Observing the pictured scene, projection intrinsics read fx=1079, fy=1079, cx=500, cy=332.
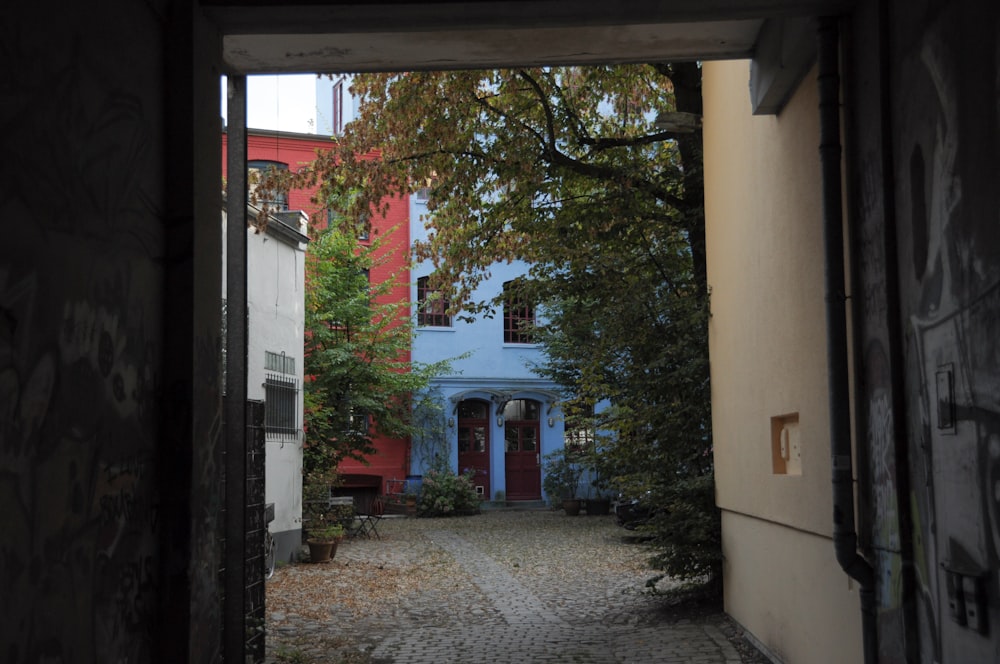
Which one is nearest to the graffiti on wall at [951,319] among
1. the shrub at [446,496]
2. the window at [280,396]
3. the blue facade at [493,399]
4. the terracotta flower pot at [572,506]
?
the window at [280,396]

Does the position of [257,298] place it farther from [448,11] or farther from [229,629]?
[448,11]

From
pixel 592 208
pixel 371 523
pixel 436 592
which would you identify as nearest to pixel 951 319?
pixel 592 208

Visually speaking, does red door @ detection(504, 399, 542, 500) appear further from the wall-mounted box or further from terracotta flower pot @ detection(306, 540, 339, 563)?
the wall-mounted box

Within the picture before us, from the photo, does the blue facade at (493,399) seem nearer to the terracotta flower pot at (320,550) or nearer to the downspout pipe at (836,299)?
the terracotta flower pot at (320,550)

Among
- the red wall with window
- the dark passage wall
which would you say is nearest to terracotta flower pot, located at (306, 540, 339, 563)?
the dark passage wall

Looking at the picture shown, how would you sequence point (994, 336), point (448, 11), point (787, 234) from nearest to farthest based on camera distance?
point (994, 336), point (448, 11), point (787, 234)

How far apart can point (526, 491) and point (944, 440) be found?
91.2 ft

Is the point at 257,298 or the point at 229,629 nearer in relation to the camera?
the point at 229,629

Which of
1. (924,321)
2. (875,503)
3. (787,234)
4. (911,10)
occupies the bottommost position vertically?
(875,503)

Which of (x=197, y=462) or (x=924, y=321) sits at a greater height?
Result: (x=924, y=321)

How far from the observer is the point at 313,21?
235 inches

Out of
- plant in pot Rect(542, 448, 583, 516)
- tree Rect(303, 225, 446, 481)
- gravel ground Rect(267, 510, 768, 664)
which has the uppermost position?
tree Rect(303, 225, 446, 481)

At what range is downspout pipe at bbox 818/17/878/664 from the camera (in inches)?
233

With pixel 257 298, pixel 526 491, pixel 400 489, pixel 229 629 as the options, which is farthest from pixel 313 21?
pixel 526 491
